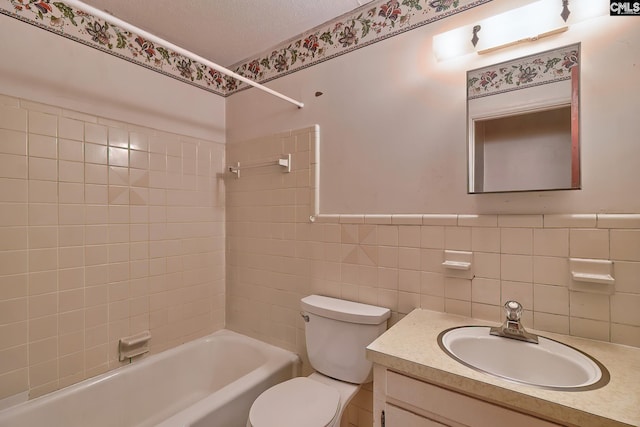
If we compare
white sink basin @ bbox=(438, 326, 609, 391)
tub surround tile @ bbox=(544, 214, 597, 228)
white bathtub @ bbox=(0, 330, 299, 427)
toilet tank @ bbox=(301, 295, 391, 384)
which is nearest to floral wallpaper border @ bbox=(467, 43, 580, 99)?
tub surround tile @ bbox=(544, 214, 597, 228)

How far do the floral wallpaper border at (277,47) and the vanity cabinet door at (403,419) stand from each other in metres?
1.58

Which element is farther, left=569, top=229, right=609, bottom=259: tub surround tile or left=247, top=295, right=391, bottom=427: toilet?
left=247, top=295, right=391, bottom=427: toilet

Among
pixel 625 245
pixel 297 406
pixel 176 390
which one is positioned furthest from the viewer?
pixel 176 390

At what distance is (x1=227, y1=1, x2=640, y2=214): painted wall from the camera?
39.3 inches

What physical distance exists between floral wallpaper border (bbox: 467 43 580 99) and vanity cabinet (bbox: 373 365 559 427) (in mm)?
1108

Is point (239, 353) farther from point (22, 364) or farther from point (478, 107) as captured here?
point (478, 107)

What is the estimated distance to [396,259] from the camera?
4.68ft

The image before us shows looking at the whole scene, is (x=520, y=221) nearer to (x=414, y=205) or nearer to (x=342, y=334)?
(x=414, y=205)

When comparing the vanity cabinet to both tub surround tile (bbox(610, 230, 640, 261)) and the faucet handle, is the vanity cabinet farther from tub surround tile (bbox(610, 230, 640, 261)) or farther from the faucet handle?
tub surround tile (bbox(610, 230, 640, 261))

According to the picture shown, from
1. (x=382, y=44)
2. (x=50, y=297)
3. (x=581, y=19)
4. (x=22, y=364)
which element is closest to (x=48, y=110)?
(x=50, y=297)

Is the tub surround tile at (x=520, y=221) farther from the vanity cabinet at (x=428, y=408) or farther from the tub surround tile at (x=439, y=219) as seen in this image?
the vanity cabinet at (x=428, y=408)

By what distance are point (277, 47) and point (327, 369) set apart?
1942mm

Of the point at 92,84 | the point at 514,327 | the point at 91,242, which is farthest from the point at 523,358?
the point at 92,84

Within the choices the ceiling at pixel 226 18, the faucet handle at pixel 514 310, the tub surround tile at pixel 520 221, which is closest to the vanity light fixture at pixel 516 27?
the ceiling at pixel 226 18
